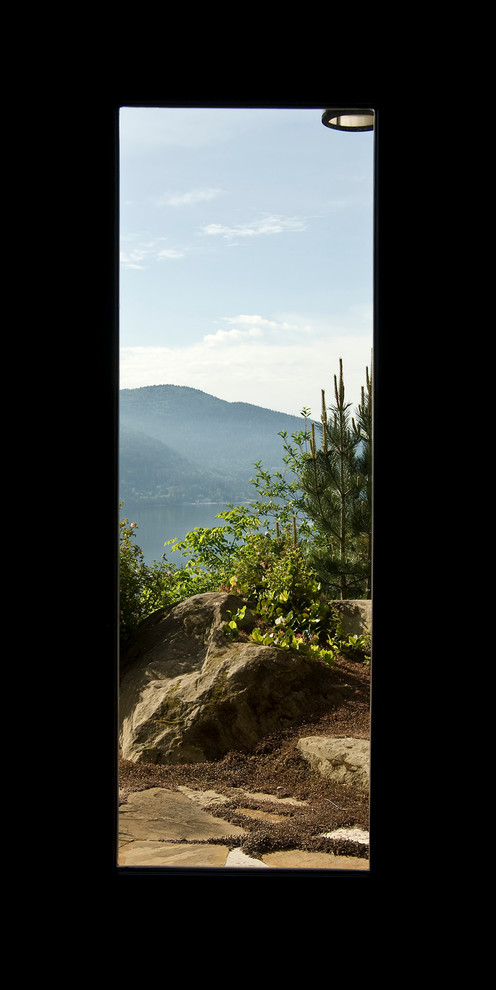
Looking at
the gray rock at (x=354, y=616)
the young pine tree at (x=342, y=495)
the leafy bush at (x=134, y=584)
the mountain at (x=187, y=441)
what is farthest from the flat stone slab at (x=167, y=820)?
the mountain at (x=187, y=441)

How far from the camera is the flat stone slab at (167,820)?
8.99 feet

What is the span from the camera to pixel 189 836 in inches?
108

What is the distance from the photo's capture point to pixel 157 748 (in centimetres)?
376

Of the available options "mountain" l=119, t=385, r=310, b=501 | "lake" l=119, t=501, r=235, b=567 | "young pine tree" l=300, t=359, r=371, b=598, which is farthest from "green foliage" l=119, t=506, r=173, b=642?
"mountain" l=119, t=385, r=310, b=501

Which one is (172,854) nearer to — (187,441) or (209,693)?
(209,693)

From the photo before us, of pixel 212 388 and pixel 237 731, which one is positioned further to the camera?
pixel 212 388

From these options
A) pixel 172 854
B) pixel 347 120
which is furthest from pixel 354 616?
pixel 347 120

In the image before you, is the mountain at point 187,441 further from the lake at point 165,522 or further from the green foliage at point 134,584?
the green foliage at point 134,584

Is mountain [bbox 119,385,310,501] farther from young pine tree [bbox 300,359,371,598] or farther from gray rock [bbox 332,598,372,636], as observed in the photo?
gray rock [bbox 332,598,372,636]
